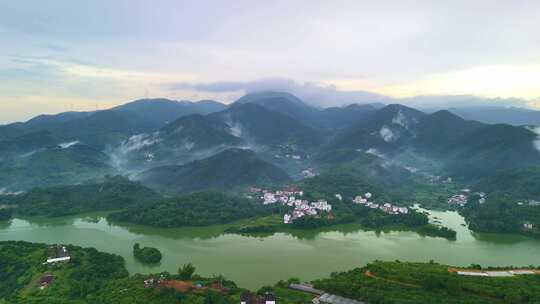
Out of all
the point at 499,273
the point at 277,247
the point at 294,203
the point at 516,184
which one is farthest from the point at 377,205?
the point at 499,273

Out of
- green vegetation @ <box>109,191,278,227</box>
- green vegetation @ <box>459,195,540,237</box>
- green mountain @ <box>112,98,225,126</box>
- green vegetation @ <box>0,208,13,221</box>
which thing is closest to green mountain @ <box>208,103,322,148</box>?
→ green mountain @ <box>112,98,225,126</box>

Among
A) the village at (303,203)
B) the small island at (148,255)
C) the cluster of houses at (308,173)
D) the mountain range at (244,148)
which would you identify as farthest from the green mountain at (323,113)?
the small island at (148,255)

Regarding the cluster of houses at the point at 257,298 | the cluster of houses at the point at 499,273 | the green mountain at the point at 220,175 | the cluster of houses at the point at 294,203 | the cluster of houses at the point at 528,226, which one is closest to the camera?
the cluster of houses at the point at 257,298

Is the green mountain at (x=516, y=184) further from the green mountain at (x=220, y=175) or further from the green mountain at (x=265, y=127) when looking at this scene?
the green mountain at (x=265, y=127)

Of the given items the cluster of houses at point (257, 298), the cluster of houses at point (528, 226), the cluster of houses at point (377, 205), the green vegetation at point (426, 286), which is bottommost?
the cluster of houses at point (377, 205)

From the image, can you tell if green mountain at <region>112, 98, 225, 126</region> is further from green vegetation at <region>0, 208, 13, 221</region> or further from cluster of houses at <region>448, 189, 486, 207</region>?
cluster of houses at <region>448, 189, 486, 207</region>

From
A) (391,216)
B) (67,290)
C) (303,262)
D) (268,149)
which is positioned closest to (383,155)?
(268,149)

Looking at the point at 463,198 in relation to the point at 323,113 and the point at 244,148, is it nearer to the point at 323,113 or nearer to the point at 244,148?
the point at 244,148
